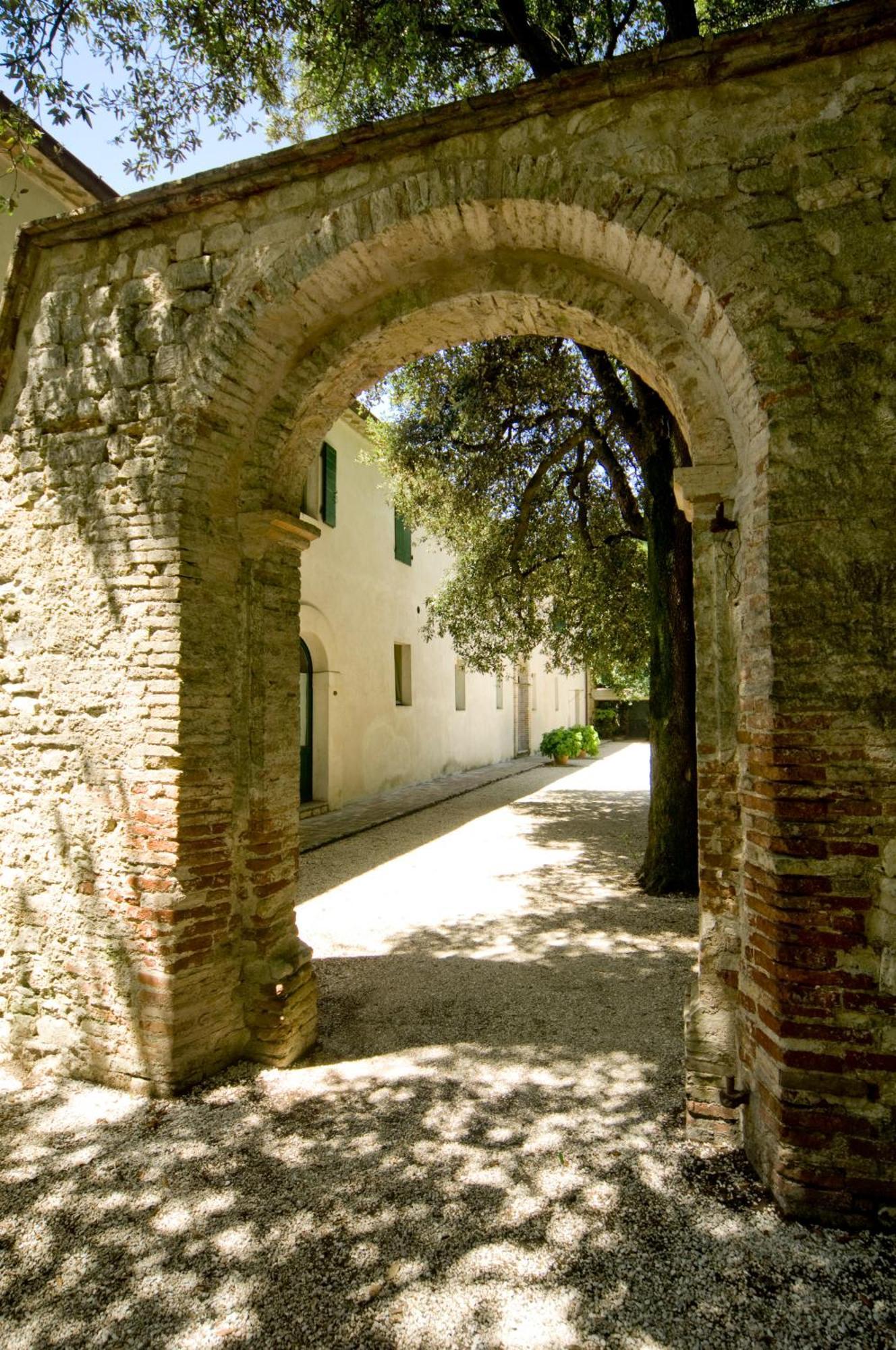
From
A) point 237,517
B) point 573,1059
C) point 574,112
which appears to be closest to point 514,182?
point 574,112

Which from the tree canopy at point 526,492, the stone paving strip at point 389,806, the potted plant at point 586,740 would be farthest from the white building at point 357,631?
the potted plant at point 586,740

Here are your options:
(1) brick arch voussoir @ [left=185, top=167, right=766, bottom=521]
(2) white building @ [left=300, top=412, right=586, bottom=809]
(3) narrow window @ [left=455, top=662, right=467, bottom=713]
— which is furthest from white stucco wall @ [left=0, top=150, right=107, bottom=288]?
(3) narrow window @ [left=455, top=662, right=467, bottom=713]

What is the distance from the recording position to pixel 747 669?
282 cm

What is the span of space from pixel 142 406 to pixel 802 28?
3.04 metres

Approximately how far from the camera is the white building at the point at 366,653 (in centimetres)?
1065

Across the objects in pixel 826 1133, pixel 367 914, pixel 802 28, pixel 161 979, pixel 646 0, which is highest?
pixel 646 0

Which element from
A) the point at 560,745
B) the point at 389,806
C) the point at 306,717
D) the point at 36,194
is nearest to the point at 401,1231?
the point at 306,717

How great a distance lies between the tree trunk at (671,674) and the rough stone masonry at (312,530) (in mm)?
3222

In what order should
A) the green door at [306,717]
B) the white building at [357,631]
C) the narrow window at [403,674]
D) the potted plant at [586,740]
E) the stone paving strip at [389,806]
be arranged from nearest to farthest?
the white building at [357,631] → the stone paving strip at [389,806] → the green door at [306,717] → the narrow window at [403,674] → the potted plant at [586,740]

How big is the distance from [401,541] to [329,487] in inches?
122

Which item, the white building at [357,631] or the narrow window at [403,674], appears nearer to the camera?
the white building at [357,631]

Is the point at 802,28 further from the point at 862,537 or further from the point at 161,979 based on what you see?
the point at 161,979

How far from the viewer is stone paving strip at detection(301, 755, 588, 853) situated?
30.7ft

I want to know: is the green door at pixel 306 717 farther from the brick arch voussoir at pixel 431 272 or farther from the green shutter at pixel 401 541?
the brick arch voussoir at pixel 431 272
